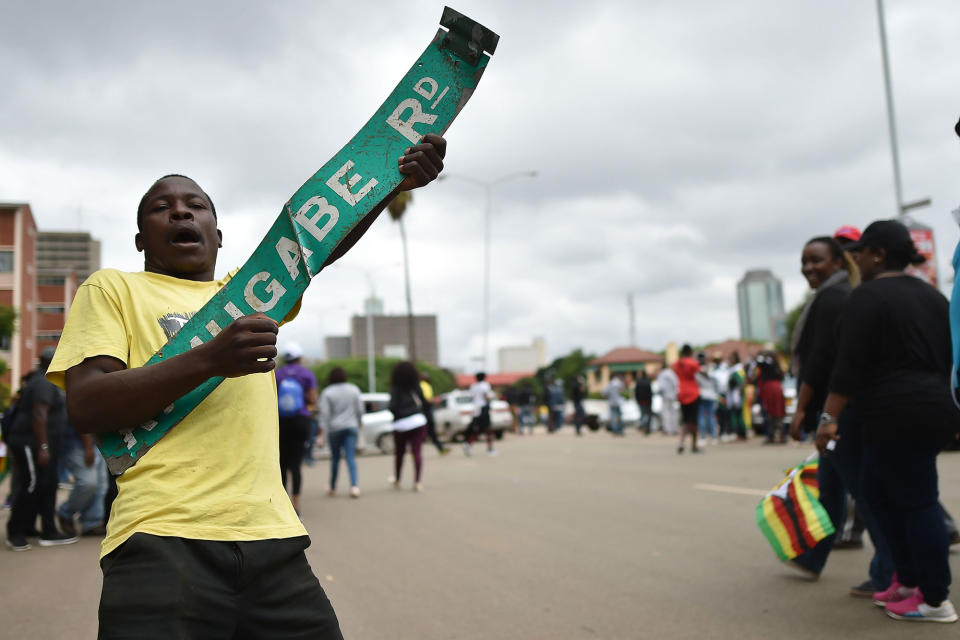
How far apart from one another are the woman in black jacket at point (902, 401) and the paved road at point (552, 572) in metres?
0.29

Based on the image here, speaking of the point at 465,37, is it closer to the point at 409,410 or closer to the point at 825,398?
the point at 825,398

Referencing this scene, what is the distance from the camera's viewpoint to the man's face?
220 centimetres

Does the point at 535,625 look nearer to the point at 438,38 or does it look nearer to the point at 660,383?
the point at 438,38

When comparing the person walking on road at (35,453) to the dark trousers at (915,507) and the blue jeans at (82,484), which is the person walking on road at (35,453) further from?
the dark trousers at (915,507)

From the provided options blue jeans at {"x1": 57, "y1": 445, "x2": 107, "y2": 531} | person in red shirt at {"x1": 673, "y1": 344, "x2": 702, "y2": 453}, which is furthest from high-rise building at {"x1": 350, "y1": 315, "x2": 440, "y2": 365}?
blue jeans at {"x1": 57, "y1": 445, "x2": 107, "y2": 531}

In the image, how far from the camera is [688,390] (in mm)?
14922

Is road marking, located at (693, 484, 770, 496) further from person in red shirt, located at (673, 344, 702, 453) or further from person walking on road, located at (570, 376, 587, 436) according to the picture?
person walking on road, located at (570, 376, 587, 436)

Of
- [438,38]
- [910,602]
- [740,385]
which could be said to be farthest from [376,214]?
[740,385]

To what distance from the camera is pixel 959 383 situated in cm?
347

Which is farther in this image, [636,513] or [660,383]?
[660,383]

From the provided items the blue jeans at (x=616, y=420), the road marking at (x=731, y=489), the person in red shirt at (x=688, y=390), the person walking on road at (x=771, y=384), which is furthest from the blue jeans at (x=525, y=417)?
the road marking at (x=731, y=489)

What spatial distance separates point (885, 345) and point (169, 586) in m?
3.62

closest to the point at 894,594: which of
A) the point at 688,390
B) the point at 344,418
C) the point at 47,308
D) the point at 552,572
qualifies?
the point at 552,572

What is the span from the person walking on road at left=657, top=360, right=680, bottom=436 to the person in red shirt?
275 cm
